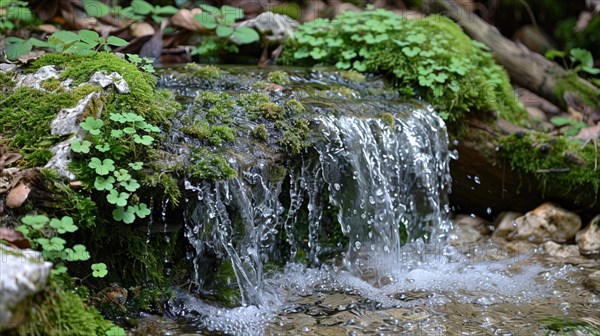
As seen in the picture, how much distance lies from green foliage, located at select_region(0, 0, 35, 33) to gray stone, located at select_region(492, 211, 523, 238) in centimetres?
365

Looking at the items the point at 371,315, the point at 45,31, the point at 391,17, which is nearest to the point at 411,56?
the point at 391,17

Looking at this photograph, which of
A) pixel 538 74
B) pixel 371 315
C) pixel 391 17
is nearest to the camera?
pixel 371 315

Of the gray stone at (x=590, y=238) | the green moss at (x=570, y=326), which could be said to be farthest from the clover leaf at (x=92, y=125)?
the gray stone at (x=590, y=238)

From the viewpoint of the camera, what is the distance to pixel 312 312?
9.71ft

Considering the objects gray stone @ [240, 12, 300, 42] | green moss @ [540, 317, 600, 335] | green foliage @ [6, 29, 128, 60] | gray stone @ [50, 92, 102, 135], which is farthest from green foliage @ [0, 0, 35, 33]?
green moss @ [540, 317, 600, 335]

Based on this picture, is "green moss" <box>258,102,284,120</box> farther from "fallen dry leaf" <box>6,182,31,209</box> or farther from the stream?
"fallen dry leaf" <box>6,182,31,209</box>

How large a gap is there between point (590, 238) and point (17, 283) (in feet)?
11.6

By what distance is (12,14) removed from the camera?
412 cm

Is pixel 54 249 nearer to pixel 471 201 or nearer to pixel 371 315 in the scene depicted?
pixel 371 315

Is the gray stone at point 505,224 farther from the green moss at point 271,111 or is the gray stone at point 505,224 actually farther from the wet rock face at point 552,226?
the green moss at point 271,111

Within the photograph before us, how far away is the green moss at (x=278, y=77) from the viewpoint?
3924 millimetres

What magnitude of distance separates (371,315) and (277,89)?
1521 mm

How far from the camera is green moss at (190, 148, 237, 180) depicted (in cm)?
278

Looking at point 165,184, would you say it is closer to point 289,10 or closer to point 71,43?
point 71,43
